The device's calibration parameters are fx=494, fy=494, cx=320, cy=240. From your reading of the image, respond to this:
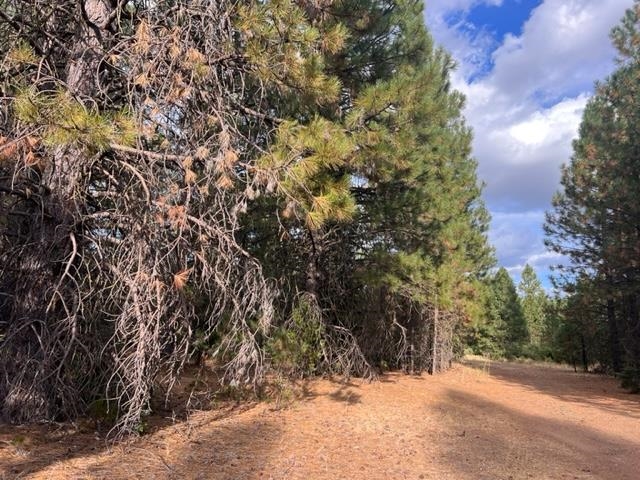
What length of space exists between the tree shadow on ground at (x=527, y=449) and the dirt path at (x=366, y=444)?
0.06 ft

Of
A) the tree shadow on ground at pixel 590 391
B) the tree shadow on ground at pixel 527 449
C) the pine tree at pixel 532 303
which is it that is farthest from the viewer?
the pine tree at pixel 532 303

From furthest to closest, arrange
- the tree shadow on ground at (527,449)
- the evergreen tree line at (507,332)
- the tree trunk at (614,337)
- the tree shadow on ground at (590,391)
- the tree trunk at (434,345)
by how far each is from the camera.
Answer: the evergreen tree line at (507,332)
the tree trunk at (614,337)
the tree trunk at (434,345)
the tree shadow on ground at (590,391)
the tree shadow on ground at (527,449)

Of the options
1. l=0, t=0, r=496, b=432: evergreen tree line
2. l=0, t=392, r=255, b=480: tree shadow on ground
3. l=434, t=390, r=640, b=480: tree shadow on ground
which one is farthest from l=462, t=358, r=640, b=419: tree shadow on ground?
l=0, t=392, r=255, b=480: tree shadow on ground

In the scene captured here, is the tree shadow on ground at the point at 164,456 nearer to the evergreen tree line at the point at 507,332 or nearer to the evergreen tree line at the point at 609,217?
the evergreen tree line at the point at 609,217

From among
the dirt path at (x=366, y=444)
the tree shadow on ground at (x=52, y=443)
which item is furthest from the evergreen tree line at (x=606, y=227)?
the tree shadow on ground at (x=52, y=443)

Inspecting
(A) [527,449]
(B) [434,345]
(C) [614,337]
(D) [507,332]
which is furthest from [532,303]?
(A) [527,449]

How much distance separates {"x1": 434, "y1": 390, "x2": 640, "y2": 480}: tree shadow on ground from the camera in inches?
212

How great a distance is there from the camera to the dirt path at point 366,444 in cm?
479

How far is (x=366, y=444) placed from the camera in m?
6.10

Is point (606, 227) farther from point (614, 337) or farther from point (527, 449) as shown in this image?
point (527, 449)

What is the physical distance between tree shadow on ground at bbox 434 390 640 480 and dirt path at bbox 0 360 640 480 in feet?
0.06

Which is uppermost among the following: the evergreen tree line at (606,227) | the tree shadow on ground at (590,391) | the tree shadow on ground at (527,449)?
the evergreen tree line at (606,227)

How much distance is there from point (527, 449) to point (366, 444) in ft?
6.94

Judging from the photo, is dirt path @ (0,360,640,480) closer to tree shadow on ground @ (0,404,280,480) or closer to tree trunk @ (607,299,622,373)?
tree shadow on ground @ (0,404,280,480)
